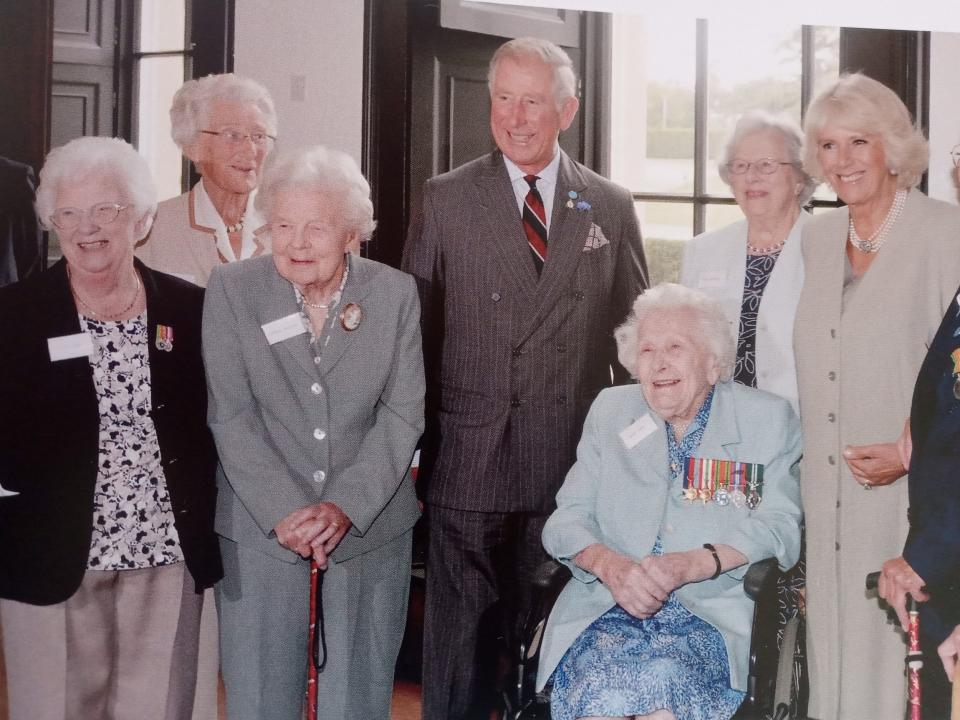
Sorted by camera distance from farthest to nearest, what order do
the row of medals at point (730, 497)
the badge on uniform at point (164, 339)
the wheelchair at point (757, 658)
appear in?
the row of medals at point (730, 497), the badge on uniform at point (164, 339), the wheelchair at point (757, 658)

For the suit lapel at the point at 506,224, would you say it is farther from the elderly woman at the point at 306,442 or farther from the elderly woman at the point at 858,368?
the elderly woman at the point at 858,368

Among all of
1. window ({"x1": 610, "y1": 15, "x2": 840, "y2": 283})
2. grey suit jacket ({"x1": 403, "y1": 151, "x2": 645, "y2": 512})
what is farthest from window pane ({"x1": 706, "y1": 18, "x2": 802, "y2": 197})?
grey suit jacket ({"x1": 403, "y1": 151, "x2": 645, "y2": 512})

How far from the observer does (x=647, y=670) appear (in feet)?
7.18

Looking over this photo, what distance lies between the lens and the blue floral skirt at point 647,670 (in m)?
2.17

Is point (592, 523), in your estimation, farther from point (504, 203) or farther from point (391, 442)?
point (504, 203)

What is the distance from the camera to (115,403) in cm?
219

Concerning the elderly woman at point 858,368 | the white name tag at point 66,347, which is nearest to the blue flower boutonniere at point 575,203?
the elderly woman at point 858,368

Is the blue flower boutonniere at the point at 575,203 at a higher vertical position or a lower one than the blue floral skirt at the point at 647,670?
higher

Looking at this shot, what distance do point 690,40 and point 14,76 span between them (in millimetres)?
1728

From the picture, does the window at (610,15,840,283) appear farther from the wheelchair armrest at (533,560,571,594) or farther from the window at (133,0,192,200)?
the window at (133,0,192,200)

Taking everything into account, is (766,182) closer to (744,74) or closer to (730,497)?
(744,74)

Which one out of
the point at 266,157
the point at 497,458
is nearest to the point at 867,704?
the point at 497,458

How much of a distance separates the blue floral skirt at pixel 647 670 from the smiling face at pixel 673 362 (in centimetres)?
45

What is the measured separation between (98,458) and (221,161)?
791 mm
